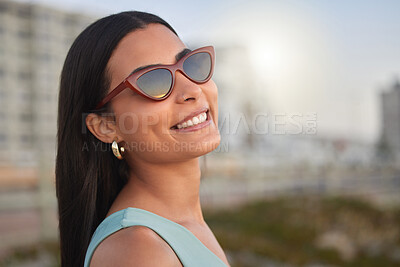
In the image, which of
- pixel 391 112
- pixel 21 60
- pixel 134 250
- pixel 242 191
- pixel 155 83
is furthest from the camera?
pixel 391 112

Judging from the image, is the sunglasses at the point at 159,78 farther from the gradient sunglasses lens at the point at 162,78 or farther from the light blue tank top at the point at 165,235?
the light blue tank top at the point at 165,235

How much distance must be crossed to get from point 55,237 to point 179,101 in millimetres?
5594

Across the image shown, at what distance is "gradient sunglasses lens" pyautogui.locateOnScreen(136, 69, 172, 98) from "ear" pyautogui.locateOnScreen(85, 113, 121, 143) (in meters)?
0.19

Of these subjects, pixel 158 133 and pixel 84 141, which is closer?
pixel 158 133

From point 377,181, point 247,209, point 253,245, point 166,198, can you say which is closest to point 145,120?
point 166,198

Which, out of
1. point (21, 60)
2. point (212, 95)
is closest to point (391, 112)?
point (21, 60)

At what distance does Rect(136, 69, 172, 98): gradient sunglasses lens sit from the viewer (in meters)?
1.18

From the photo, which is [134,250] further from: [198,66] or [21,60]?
[21,60]

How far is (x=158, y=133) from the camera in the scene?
1216mm

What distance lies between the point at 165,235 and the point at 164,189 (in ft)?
0.92

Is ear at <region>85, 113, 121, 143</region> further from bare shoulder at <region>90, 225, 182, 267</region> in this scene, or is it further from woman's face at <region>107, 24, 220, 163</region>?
bare shoulder at <region>90, 225, 182, 267</region>

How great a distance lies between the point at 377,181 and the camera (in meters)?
15.2

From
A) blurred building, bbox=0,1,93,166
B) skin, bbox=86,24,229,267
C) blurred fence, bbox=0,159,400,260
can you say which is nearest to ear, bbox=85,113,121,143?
skin, bbox=86,24,229,267

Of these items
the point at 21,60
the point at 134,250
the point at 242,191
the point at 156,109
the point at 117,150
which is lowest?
the point at 242,191
